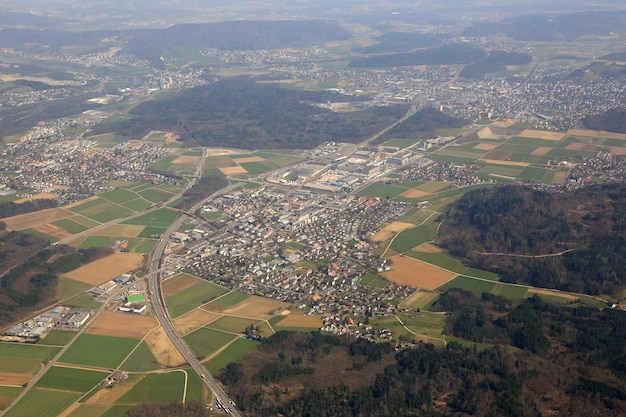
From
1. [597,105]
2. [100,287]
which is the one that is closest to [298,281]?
[100,287]

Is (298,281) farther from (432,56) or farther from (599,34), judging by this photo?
(599,34)

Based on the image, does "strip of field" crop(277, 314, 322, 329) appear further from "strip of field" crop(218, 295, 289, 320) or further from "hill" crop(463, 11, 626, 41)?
"hill" crop(463, 11, 626, 41)

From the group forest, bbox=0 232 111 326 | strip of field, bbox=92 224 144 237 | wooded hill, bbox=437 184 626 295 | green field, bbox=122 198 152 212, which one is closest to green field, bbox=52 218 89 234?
strip of field, bbox=92 224 144 237

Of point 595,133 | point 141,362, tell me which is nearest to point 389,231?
point 141,362

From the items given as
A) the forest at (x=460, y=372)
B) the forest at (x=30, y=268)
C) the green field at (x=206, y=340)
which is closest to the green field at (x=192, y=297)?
the green field at (x=206, y=340)

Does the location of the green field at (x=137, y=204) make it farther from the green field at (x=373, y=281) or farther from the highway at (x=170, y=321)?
the green field at (x=373, y=281)

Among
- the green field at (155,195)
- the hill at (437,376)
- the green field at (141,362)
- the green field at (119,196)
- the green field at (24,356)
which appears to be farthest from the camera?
the green field at (155,195)

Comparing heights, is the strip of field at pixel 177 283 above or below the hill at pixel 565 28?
below
